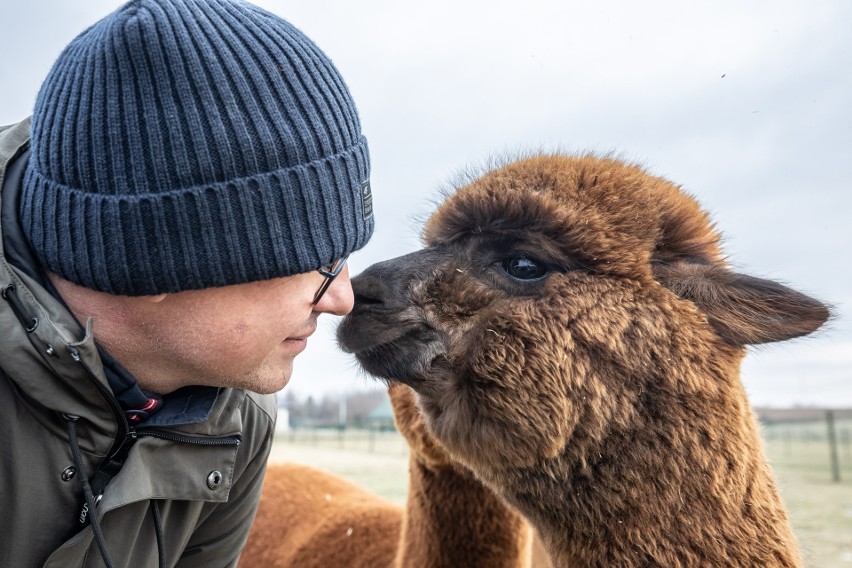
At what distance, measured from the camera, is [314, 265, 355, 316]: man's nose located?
1.95 meters

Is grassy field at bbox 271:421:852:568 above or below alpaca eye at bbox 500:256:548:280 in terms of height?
below

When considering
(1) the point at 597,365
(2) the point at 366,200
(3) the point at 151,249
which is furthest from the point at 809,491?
(3) the point at 151,249

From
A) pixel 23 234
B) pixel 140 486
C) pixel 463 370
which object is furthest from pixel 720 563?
pixel 23 234

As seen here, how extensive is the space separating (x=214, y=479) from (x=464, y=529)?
1.34 metres

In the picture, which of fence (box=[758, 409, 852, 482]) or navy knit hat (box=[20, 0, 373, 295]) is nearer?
navy knit hat (box=[20, 0, 373, 295])

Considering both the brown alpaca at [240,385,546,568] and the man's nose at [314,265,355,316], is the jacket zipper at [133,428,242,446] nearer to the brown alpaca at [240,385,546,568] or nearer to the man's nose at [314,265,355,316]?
the man's nose at [314,265,355,316]

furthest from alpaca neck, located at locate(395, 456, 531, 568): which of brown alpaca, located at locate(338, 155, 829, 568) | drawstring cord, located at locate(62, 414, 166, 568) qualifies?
drawstring cord, located at locate(62, 414, 166, 568)

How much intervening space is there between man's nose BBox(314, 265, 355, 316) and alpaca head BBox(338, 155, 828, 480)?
15 centimetres

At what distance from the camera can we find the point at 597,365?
194cm

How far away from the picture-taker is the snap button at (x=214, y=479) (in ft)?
6.39

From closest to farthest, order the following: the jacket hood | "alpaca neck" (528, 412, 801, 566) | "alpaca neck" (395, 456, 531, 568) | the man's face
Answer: the jacket hood
the man's face
"alpaca neck" (528, 412, 801, 566)
"alpaca neck" (395, 456, 531, 568)

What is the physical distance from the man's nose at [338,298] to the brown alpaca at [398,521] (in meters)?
0.95

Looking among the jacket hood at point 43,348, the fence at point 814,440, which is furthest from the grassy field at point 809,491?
the jacket hood at point 43,348

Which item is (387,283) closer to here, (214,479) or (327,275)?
(327,275)
